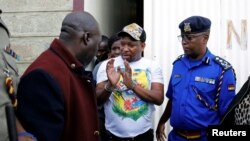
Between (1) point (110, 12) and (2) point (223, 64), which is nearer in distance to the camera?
(2) point (223, 64)

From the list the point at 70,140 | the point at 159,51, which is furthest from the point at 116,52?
the point at 70,140

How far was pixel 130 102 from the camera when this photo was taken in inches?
141

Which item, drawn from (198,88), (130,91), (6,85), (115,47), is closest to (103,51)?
(115,47)

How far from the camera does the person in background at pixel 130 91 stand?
11.6 feet

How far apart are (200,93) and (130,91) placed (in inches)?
24.2

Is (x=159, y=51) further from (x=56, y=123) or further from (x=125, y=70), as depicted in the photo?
(x=56, y=123)

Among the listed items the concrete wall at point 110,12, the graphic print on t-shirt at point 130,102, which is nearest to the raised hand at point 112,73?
the graphic print on t-shirt at point 130,102

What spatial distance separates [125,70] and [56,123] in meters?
1.63

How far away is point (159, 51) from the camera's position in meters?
4.56

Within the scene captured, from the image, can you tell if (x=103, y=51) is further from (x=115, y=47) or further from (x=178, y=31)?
(x=178, y=31)

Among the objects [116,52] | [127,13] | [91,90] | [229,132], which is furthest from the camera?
[127,13]

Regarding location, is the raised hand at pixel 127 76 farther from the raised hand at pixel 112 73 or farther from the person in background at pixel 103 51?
the person in background at pixel 103 51

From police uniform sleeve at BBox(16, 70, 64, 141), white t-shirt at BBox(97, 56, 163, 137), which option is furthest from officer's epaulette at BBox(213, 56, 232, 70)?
police uniform sleeve at BBox(16, 70, 64, 141)

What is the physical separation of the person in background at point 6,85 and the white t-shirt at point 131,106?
5.66 ft
